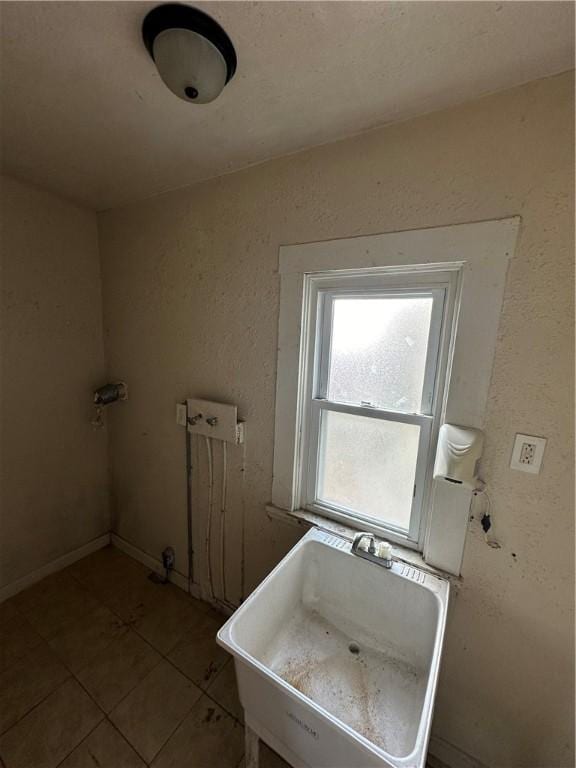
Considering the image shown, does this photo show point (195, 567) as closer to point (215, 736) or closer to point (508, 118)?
point (215, 736)

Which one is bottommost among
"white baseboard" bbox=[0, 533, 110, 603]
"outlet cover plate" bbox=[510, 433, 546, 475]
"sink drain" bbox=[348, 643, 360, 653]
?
"white baseboard" bbox=[0, 533, 110, 603]

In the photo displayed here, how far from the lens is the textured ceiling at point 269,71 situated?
66 centimetres

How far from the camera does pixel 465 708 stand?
108 cm

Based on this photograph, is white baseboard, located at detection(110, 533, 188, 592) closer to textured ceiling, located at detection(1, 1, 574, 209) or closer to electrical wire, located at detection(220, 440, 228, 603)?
electrical wire, located at detection(220, 440, 228, 603)

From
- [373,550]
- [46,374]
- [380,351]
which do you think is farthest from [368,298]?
[46,374]

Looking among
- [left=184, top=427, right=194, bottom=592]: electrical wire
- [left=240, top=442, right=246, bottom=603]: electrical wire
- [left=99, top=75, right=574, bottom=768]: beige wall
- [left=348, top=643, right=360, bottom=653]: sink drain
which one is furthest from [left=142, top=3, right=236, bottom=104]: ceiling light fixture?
[left=348, top=643, right=360, bottom=653]: sink drain

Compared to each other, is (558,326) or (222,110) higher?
(222,110)

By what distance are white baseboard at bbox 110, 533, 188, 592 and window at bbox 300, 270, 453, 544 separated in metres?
1.08

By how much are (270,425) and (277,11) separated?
1.24 meters

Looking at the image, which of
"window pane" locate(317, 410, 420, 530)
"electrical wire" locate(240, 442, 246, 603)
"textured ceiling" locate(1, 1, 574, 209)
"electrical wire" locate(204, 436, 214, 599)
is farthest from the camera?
"electrical wire" locate(204, 436, 214, 599)

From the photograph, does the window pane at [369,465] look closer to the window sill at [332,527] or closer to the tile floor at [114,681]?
the window sill at [332,527]

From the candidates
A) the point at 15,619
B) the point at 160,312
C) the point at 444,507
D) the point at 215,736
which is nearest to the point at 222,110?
the point at 160,312

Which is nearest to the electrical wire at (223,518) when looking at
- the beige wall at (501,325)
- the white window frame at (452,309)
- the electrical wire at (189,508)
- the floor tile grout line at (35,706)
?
the beige wall at (501,325)

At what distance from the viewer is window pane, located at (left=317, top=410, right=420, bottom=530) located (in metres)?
1.18
